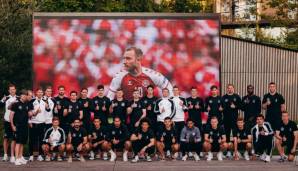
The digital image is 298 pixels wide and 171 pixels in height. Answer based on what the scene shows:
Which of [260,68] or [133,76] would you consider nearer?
[133,76]

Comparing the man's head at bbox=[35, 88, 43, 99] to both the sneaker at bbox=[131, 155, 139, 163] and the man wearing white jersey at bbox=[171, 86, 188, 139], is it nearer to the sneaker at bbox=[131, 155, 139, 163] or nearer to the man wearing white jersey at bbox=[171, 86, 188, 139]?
the sneaker at bbox=[131, 155, 139, 163]

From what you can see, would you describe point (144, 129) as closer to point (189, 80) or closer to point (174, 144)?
point (174, 144)

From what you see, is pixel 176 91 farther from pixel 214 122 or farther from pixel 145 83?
pixel 145 83

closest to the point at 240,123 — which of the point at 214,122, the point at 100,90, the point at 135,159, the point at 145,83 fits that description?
the point at 214,122

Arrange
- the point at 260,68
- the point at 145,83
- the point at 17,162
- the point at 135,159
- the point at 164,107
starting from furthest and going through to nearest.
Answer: the point at 260,68 → the point at 145,83 → the point at 164,107 → the point at 135,159 → the point at 17,162

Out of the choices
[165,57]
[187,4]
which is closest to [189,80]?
[165,57]

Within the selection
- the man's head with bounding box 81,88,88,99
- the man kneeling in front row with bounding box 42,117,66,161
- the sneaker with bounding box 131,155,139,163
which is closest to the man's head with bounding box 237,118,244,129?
the sneaker with bounding box 131,155,139,163

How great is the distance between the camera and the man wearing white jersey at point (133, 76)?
1622 centimetres

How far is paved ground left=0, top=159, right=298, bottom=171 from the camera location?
13.2 m

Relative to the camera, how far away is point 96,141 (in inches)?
584

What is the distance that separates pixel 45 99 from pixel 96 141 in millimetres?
1792

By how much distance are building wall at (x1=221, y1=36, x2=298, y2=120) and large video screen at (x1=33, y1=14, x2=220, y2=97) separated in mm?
8466

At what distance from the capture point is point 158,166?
13625 mm

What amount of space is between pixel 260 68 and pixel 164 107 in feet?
34.1
